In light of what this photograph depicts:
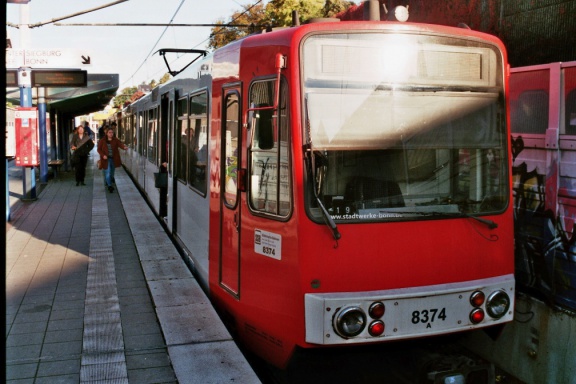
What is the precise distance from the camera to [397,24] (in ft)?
15.5

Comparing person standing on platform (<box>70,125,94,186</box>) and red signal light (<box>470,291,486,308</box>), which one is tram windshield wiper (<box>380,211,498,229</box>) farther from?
person standing on platform (<box>70,125,94,186</box>)

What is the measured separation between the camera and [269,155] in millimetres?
4793

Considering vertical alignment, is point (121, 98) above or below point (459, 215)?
above

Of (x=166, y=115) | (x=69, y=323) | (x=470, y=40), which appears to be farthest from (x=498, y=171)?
(x=166, y=115)

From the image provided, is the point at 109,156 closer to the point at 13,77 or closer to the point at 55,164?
the point at 13,77

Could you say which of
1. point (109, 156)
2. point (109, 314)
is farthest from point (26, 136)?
point (109, 314)

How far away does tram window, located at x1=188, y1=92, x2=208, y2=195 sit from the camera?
6.76m

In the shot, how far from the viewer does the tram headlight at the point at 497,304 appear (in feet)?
15.8

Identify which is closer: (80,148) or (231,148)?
(231,148)

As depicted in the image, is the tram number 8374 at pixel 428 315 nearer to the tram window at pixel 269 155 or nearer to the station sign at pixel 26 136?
the tram window at pixel 269 155

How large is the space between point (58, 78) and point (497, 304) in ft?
39.6

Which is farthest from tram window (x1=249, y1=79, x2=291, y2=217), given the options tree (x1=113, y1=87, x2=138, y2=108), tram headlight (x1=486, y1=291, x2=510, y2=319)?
tree (x1=113, y1=87, x2=138, y2=108)

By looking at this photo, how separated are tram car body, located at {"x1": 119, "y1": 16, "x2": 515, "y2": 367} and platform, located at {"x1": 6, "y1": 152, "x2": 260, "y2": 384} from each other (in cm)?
54

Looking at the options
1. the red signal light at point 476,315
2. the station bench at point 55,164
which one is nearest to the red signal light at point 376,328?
Answer: the red signal light at point 476,315
